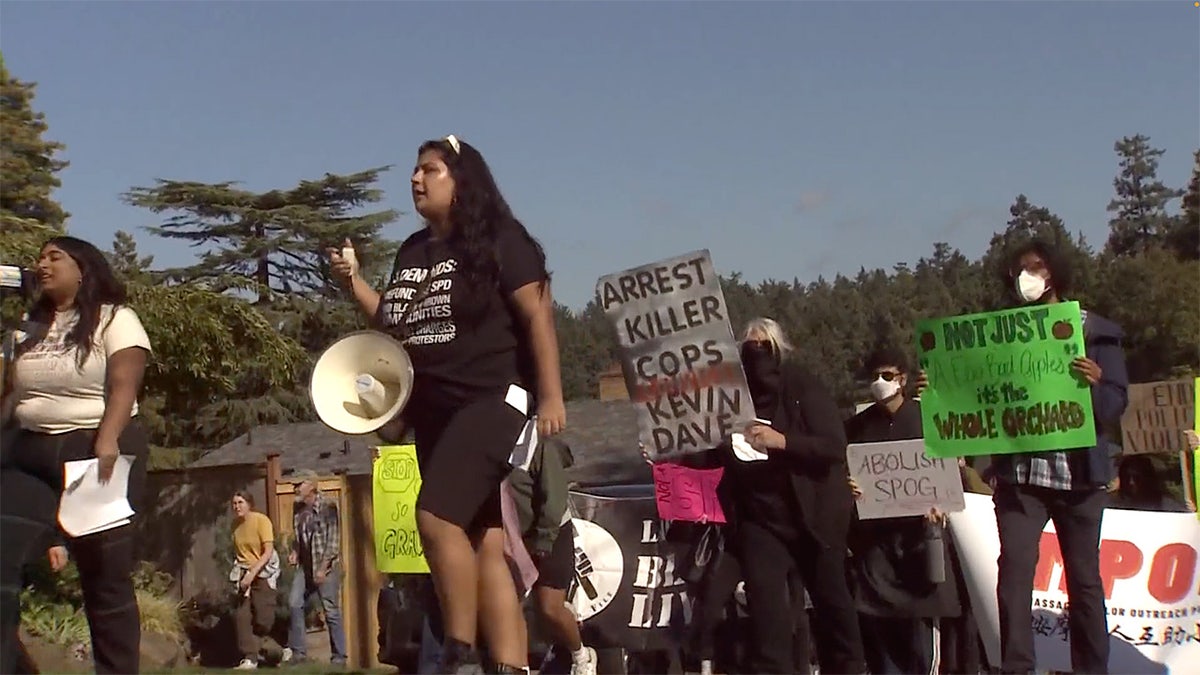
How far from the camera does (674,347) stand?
25.0 ft

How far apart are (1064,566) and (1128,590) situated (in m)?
1.60

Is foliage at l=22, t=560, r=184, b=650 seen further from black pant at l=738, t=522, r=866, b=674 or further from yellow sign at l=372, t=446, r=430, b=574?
black pant at l=738, t=522, r=866, b=674

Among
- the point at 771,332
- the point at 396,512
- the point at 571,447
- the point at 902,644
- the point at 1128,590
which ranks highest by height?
the point at 571,447

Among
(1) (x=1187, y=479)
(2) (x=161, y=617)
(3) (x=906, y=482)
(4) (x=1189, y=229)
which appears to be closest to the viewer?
(1) (x=1187, y=479)

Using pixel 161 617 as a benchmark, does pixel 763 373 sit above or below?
above

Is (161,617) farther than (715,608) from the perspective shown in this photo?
Yes

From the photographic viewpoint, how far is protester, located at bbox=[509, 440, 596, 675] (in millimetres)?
6613

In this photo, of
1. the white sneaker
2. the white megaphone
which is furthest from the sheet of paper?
the white sneaker

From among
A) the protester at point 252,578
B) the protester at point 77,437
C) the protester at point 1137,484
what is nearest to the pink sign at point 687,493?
the protester at point 1137,484

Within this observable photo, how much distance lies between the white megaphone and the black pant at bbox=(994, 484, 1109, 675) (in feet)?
9.10

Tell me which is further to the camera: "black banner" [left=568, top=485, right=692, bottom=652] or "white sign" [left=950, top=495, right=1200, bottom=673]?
"black banner" [left=568, top=485, right=692, bottom=652]

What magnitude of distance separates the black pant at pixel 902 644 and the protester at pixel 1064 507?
187cm

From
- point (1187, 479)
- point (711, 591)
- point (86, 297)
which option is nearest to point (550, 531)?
point (711, 591)

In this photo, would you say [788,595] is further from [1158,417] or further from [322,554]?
[322,554]
